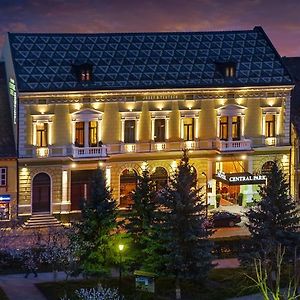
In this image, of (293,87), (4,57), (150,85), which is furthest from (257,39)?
(4,57)

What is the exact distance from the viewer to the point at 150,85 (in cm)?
7038

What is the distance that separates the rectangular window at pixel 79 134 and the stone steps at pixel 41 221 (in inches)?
254

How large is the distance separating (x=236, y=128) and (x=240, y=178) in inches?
202

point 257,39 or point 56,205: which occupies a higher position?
point 257,39

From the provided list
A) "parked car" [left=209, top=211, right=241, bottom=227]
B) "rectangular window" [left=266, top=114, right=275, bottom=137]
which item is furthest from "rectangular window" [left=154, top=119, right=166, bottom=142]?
"rectangular window" [left=266, top=114, right=275, bottom=137]

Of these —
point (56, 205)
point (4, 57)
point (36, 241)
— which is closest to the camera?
point (36, 241)

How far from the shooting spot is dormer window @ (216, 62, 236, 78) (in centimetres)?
7269

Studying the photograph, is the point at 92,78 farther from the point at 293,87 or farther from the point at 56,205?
the point at 293,87

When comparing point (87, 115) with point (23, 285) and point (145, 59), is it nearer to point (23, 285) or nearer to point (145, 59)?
point (145, 59)

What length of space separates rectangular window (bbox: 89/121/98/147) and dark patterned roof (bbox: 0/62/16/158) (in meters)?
6.51

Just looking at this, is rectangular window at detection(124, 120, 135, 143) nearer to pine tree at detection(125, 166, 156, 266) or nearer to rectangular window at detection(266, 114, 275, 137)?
rectangular window at detection(266, 114, 275, 137)

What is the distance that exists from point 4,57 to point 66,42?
6.29m

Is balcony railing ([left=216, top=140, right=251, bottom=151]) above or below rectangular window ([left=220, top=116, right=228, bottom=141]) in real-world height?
below

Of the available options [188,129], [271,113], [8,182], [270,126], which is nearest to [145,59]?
[188,129]
